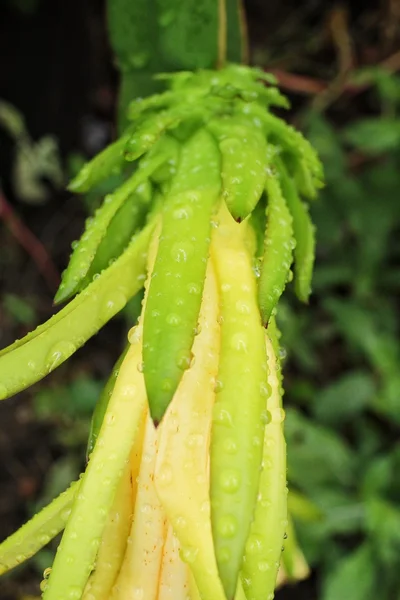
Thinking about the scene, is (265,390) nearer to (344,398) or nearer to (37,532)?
(37,532)

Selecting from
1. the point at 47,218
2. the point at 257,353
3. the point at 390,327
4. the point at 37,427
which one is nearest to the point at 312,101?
the point at 390,327

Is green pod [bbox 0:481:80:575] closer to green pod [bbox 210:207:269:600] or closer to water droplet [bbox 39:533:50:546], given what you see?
water droplet [bbox 39:533:50:546]

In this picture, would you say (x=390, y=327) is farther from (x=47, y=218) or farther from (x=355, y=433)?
(x=47, y=218)

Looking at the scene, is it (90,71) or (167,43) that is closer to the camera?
(167,43)

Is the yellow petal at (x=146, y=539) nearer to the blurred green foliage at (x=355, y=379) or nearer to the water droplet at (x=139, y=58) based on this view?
the water droplet at (x=139, y=58)

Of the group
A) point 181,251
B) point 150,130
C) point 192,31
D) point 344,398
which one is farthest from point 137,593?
point 344,398

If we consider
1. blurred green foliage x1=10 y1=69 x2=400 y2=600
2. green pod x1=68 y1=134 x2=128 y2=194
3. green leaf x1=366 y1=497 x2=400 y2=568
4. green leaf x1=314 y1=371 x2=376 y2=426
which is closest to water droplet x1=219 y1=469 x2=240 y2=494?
green pod x1=68 y1=134 x2=128 y2=194
